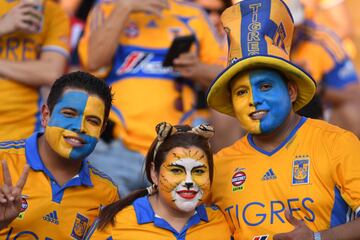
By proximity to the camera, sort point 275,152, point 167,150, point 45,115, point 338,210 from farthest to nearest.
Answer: point 45,115 < point 275,152 < point 167,150 < point 338,210

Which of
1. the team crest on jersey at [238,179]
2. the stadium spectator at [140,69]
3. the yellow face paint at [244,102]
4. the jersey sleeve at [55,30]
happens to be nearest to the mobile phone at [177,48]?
the stadium spectator at [140,69]

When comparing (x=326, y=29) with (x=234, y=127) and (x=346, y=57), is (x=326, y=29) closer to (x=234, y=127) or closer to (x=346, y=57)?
(x=346, y=57)

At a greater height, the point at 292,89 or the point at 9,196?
the point at 292,89

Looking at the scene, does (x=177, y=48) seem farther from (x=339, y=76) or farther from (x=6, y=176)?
(x=6, y=176)

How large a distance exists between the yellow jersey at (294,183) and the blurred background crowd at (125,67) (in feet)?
4.24

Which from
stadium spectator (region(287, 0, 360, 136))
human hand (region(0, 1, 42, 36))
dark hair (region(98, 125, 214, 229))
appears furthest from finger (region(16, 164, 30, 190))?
stadium spectator (region(287, 0, 360, 136))

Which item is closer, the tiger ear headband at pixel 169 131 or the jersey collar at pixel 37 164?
the tiger ear headband at pixel 169 131

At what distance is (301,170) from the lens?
443 cm

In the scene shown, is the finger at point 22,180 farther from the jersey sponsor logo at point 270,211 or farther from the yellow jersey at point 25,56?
the yellow jersey at point 25,56

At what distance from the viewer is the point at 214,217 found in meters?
4.54

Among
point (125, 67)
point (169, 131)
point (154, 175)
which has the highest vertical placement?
point (125, 67)

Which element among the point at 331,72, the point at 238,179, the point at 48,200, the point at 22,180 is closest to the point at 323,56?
the point at 331,72

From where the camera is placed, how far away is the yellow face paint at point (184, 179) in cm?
434

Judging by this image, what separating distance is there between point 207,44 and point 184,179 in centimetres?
205
